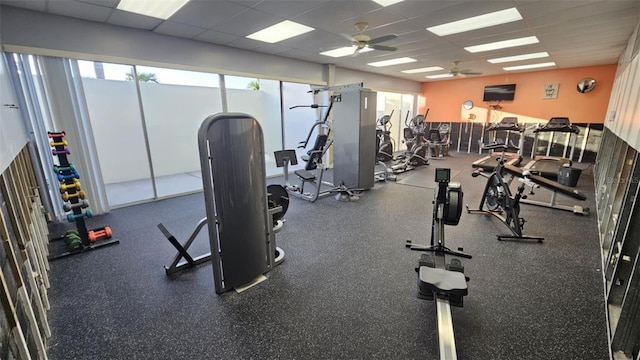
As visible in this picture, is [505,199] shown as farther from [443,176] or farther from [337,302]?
[337,302]

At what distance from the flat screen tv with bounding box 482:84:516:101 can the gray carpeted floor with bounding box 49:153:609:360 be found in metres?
6.96

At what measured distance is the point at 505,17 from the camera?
3.66 m

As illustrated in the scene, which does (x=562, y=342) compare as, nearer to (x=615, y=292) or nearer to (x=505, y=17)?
(x=615, y=292)

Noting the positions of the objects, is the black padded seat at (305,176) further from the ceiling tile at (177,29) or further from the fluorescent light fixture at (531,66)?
the fluorescent light fixture at (531,66)

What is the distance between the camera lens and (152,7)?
126 inches

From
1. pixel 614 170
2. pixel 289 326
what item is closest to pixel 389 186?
pixel 614 170

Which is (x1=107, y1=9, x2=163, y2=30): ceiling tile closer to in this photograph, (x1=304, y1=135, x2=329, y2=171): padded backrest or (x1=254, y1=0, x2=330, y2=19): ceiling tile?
(x1=254, y1=0, x2=330, y2=19): ceiling tile

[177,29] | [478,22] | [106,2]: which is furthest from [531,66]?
[106,2]

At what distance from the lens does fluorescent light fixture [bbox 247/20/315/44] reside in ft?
12.7

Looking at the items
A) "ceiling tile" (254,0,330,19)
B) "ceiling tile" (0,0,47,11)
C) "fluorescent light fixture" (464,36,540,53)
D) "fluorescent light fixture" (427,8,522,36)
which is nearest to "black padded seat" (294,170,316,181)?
"ceiling tile" (254,0,330,19)

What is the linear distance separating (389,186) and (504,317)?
3.71 metres

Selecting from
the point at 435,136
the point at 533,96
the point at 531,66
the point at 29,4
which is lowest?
the point at 435,136

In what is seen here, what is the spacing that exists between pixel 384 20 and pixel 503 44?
2914 mm

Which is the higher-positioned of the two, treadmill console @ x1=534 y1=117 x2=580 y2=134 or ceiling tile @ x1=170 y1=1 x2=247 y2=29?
ceiling tile @ x1=170 y1=1 x2=247 y2=29
